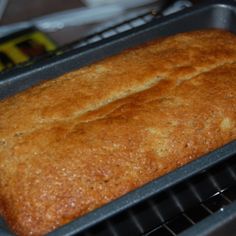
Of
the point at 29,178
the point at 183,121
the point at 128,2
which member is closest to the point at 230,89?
the point at 183,121

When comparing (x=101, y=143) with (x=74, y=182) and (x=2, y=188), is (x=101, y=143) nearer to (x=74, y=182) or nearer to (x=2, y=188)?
(x=74, y=182)

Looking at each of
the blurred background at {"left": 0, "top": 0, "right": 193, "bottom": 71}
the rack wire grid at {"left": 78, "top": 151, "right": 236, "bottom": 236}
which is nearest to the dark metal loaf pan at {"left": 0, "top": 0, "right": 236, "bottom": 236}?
the rack wire grid at {"left": 78, "top": 151, "right": 236, "bottom": 236}

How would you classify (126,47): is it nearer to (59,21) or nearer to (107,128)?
(107,128)

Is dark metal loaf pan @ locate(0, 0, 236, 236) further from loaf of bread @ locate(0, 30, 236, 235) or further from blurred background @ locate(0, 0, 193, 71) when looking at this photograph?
blurred background @ locate(0, 0, 193, 71)

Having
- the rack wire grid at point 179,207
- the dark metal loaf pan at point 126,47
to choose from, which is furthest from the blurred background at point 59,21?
the rack wire grid at point 179,207

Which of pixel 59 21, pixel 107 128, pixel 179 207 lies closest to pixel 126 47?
pixel 107 128
